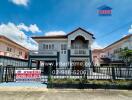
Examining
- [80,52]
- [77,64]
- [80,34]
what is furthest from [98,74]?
[80,34]

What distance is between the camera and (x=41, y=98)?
28.8 ft

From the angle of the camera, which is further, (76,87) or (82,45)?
(82,45)

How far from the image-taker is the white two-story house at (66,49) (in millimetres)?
26609

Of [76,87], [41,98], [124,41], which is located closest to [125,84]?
[76,87]

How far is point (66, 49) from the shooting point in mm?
27953

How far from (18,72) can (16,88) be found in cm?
248

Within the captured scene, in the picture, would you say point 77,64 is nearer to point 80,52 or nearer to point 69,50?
point 80,52

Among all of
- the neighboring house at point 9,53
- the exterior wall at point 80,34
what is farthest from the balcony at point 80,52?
the neighboring house at point 9,53

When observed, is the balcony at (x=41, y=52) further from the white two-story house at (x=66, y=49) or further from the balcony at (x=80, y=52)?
the balcony at (x=80, y=52)

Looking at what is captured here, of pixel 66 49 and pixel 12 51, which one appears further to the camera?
pixel 12 51

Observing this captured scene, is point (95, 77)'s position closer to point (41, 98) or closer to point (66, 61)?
point (41, 98)

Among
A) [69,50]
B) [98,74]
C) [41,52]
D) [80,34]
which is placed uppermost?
[80,34]

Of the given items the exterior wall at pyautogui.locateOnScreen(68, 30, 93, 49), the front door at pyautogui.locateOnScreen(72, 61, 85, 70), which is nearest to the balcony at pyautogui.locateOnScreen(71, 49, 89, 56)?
the exterior wall at pyautogui.locateOnScreen(68, 30, 93, 49)

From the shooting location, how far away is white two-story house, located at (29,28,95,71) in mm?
26609
